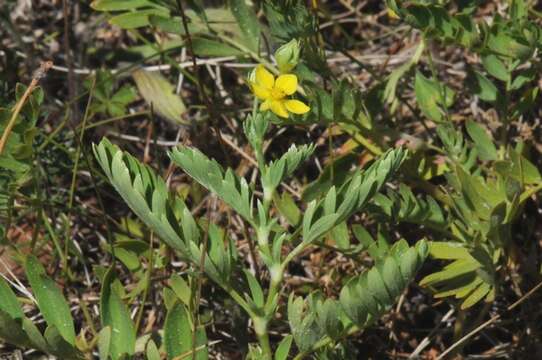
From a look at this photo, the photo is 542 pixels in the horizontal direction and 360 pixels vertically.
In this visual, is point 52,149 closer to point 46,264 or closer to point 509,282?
point 46,264

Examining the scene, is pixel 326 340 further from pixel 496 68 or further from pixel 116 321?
pixel 496 68

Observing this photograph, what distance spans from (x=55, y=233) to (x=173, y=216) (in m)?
0.93

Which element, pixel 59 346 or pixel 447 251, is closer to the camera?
pixel 59 346

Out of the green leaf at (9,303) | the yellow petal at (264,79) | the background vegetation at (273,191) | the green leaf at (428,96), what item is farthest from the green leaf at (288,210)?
the green leaf at (9,303)

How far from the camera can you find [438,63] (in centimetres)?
303

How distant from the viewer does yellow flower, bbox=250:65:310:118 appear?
72.0 inches

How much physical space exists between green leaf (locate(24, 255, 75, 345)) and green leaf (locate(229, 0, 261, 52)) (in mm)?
1020

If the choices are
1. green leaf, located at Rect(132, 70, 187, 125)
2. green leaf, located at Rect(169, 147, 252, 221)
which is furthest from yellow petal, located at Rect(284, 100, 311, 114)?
green leaf, located at Rect(132, 70, 187, 125)

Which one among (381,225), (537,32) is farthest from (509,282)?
(537,32)

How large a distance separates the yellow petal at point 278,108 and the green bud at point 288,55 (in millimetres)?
80

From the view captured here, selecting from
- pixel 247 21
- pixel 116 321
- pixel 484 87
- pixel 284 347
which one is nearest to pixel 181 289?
pixel 116 321

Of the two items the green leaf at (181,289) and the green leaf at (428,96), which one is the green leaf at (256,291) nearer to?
the green leaf at (181,289)

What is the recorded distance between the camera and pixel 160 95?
3.02 metres

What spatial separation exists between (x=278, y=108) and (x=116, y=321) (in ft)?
1.84
